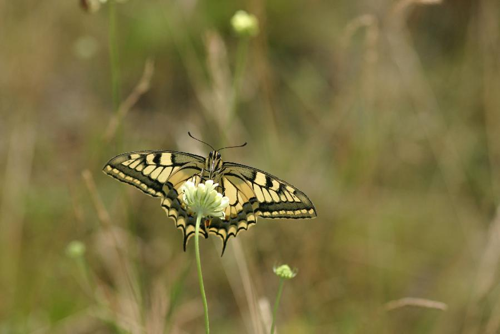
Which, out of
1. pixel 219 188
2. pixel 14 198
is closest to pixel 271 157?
pixel 14 198

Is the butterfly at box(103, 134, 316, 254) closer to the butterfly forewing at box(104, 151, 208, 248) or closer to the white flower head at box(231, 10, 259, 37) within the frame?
the butterfly forewing at box(104, 151, 208, 248)

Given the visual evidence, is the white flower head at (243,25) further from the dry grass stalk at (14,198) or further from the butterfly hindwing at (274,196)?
the dry grass stalk at (14,198)

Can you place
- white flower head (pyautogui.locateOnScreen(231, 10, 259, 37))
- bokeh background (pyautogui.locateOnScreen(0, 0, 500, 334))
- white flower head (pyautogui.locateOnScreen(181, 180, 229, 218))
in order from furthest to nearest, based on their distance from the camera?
1. bokeh background (pyautogui.locateOnScreen(0, 0, 500, 334))
2. white flower head (pyautogui.locateOnScreen(231, 10, 259, 37))
3. white flower head (pyautogui.locateOnScreen(181, 180, 229, 218))

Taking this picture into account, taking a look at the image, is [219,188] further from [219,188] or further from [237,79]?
[237,79]

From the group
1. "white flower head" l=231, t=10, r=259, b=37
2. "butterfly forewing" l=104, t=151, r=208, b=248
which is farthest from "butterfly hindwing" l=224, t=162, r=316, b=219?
"white flower head" l=231, t=10, r=259, b=37

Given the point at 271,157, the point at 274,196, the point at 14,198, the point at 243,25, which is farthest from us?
the point at 271,157

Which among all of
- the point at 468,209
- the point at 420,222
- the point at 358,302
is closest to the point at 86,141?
the point at 358,302

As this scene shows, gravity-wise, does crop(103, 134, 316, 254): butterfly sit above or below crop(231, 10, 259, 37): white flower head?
below

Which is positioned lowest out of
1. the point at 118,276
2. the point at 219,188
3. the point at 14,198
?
the point at 219,188
